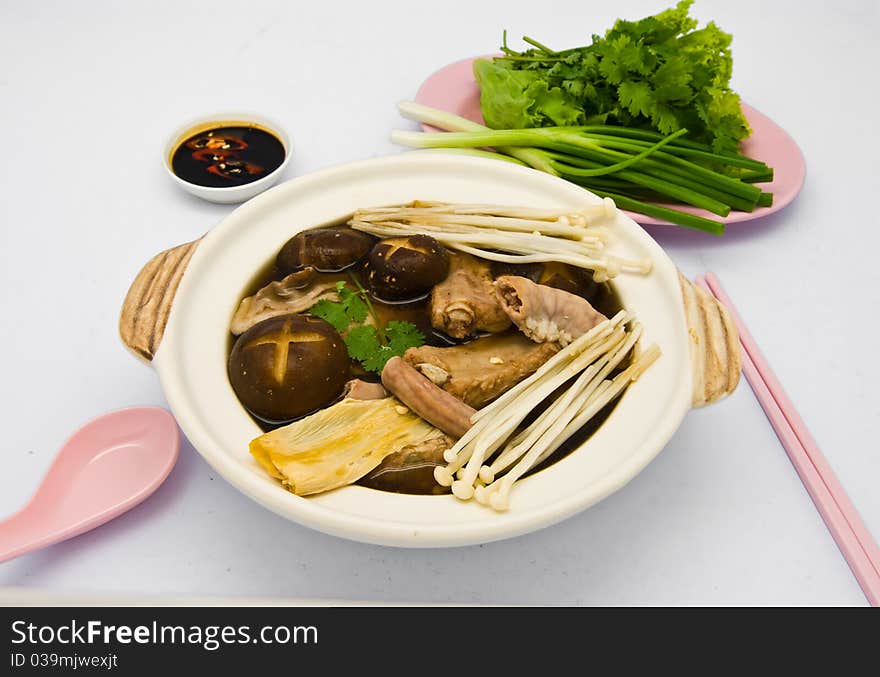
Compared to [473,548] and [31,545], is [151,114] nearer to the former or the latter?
[31,545]

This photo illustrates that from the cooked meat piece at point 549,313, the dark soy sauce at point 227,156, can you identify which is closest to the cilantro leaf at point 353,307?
the cooked meat piece at point 549,313

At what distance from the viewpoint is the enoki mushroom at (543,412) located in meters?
1.77

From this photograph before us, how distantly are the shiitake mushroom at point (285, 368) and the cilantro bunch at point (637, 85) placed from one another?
1.54 metres

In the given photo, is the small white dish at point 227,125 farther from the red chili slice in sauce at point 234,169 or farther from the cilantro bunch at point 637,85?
the cilantro bunch at point 637,85

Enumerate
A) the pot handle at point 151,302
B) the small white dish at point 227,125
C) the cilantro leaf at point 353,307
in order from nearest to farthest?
the pot handle at point 151,302 < the cilantro leaf at point 353,307 < the small white dish at point 227,125

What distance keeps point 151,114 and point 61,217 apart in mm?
716

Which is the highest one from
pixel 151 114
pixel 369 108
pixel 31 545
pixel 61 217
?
pixel 369 108

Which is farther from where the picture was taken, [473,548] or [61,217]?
[61,217]

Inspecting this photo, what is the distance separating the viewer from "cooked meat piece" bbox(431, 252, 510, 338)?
207cm

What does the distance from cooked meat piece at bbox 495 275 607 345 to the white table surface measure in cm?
54

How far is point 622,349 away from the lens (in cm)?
202

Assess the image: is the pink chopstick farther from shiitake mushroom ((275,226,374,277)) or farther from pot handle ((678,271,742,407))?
shiitake mushroom ((275,226,374,277))
